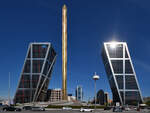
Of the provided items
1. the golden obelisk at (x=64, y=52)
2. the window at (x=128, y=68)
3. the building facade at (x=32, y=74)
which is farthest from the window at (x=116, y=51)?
the building facade at (x=32, y=74)

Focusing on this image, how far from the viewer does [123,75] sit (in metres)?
119

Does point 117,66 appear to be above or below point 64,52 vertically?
below

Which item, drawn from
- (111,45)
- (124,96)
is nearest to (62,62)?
(111,45)

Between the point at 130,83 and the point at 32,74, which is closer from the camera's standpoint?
the point at 32,74

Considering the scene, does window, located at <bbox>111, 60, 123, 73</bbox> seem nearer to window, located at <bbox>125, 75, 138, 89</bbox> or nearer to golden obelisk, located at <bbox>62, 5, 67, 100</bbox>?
window, located at <bbox>125, 75, 138, 89</bbox>

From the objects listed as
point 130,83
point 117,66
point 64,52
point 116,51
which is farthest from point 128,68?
point 64,52

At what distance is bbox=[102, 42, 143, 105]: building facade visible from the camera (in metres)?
118

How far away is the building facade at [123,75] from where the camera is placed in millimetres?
118062

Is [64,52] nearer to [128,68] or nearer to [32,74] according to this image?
[32,74]

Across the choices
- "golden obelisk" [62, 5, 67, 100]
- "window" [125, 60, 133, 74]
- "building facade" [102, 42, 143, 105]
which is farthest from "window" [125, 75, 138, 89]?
"golden obelisk" [62, 5, 67, 100]

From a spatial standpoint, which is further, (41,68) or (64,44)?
(64,44)

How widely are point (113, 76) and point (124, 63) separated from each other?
9784mm

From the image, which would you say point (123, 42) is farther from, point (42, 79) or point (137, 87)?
point (42, 79)

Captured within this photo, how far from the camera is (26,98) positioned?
116062 millimetres
